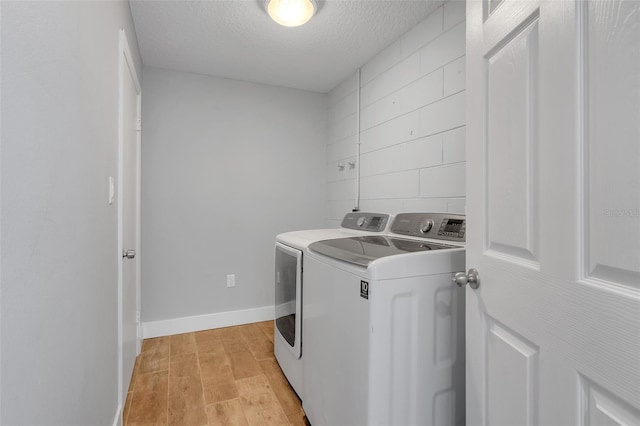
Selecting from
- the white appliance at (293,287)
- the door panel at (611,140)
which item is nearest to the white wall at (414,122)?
the white appliance at (293,287)

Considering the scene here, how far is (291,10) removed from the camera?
5.69 ft

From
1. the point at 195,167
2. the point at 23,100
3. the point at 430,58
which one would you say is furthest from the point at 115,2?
the point at 430,58

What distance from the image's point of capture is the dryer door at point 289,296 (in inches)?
65.6

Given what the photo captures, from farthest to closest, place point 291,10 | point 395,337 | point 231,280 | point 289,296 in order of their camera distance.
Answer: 1. point 231,280
2. point 289,296
3. point 291,10
4. point 395,337

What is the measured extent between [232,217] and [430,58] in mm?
2090

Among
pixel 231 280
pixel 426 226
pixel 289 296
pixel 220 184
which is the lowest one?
pixel 231 280

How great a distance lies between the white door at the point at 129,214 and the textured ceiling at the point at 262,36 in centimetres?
38

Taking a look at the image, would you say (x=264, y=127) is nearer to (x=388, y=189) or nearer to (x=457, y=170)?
(x=388, y=189)

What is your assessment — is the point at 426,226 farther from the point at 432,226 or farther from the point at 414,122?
the point at 414,122

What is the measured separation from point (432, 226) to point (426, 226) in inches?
1.7

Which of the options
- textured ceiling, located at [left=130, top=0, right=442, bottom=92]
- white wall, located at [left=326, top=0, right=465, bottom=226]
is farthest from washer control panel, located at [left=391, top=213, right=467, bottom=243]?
textured ceiling, located at [left=130, top=0, right=442, bottom=92]

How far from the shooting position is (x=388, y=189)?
89.4 inches

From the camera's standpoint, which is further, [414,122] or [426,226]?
[414,122]

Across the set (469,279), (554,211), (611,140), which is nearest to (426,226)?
(469,279)
